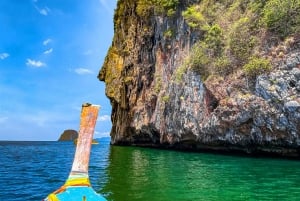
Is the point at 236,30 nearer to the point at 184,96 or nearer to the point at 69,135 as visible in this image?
the point at 184,96

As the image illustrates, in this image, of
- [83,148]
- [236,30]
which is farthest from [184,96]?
[83,148]

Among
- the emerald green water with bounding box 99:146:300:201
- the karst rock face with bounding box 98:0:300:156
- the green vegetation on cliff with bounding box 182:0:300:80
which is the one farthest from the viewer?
the green vegetation on cliff with bounding box 182:0:300:80

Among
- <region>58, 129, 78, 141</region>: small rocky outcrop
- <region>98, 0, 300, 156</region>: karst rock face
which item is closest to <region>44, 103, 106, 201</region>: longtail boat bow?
<region>98, 0, 300, 156</region>: karst rock face

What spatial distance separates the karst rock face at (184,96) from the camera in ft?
76.6

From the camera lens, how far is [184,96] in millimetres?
30641

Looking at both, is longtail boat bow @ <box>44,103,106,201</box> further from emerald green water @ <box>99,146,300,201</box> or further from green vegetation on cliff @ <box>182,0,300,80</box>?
green vegetation on cliff @ <box>182,0,300,80</box>

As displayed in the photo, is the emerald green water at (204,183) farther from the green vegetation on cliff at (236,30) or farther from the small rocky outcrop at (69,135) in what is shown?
the small rocky outcrop at (69,135)

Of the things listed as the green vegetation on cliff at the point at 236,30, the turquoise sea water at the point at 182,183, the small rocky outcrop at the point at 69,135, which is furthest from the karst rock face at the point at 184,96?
the small rocky outcrop at the point at 69,135

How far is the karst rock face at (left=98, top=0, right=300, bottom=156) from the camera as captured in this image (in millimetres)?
23344

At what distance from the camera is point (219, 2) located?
31406 millimetres

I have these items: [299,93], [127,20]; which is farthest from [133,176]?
[127,20]

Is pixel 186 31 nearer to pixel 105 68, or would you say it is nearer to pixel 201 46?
pixel 201 46

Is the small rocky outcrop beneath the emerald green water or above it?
above

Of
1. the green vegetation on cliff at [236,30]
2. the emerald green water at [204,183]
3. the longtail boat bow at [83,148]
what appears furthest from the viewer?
the green vegetation on cliff at [236,30]
